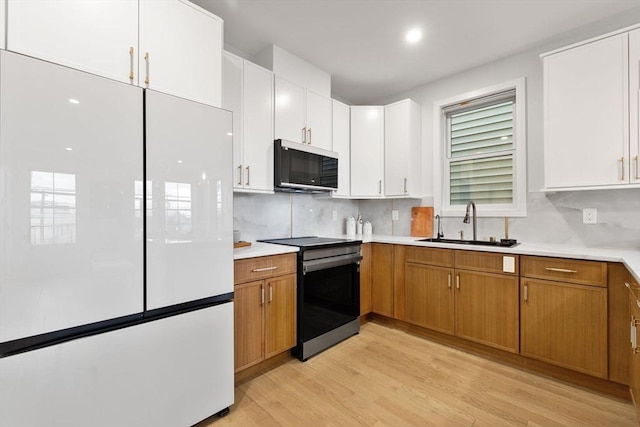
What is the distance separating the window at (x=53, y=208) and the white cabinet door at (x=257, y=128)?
4.03 ft

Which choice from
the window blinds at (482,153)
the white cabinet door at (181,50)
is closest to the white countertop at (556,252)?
the window blinds at (482,153)

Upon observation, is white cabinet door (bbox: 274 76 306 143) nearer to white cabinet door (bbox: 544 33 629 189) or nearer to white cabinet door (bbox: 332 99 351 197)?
white cabinet door (bbox: 332 99 351 197)

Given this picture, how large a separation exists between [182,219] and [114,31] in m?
0.93

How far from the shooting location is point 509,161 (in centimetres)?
288

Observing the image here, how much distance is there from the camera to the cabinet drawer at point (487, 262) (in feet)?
7.46

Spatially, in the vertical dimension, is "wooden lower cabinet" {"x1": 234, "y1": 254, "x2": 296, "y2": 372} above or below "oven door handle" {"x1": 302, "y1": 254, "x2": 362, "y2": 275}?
below

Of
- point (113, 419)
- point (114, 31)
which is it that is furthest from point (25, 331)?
point (114, 31)

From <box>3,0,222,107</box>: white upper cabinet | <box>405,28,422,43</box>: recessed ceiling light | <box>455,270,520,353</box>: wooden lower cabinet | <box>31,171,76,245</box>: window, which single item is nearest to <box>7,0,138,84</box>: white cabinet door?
<box>3,0,222,107</box>: white upper cabinet

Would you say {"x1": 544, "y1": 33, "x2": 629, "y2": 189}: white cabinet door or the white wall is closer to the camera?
{"x1": 544, "y1": 33, "x2": 629, "y2": 189}: white cabinet door

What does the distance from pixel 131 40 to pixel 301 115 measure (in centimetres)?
152

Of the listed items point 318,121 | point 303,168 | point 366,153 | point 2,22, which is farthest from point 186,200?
point 366,153

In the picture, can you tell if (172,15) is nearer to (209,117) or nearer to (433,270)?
(209,117)

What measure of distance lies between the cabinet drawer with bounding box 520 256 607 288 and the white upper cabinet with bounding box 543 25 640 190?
1.84 feet

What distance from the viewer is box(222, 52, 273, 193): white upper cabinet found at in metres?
2.26
